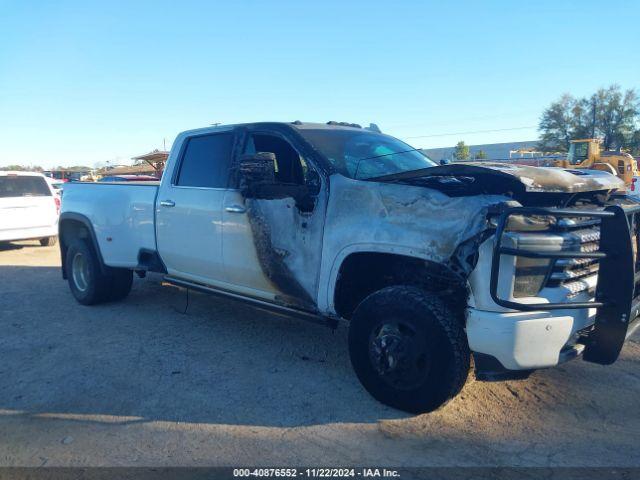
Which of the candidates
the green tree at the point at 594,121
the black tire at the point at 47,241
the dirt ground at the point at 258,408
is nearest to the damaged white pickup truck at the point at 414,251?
the dirt ground at the point at 258,408

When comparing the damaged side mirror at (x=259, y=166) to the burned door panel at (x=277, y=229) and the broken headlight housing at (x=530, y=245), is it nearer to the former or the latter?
the burned door panel at (x=277, y=229)

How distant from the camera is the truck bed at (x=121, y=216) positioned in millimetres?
5555

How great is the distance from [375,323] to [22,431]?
7.72ft

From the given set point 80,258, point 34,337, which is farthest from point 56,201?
point 34,337

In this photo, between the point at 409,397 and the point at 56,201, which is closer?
the point at 409,397

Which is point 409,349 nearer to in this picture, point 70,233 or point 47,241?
point 70,233

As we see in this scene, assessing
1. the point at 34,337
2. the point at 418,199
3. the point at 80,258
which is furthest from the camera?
the point at 80,258

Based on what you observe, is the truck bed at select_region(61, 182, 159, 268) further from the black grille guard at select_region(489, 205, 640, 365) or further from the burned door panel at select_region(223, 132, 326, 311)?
the black grille guard at select_region(489, 205, 640, 365)

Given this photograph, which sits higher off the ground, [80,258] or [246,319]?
[80,258]

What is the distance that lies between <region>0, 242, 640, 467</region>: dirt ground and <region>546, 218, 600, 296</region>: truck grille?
36.9 inches

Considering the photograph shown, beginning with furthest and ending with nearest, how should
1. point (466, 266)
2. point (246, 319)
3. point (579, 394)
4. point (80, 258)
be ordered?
point (80, 258) < point (246, 319) < point (579, 394) < point (466, 266)

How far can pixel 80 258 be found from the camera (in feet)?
21.2

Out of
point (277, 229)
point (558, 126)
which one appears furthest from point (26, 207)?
point (558, 126)

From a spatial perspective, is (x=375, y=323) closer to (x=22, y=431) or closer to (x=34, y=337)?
(x=22, y=431)
